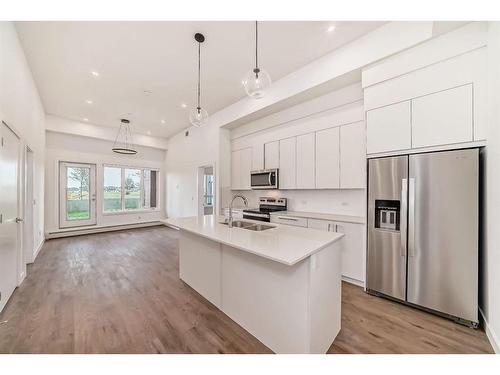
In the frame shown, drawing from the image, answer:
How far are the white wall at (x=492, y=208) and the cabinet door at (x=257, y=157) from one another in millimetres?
3413

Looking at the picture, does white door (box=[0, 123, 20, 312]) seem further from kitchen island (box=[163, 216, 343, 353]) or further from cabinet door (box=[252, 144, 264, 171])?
cabinet door (box=[252, 144, 264, 171])

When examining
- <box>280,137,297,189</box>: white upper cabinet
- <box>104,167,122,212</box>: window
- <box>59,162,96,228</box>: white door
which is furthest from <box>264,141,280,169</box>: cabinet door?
<box>59,162,96,228</box>: white door

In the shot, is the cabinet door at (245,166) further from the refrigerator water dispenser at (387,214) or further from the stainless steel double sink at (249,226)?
the refrigerator water dispenser at (387,214)

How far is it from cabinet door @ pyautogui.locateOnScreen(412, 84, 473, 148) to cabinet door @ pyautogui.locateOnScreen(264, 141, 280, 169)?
7.89 feet

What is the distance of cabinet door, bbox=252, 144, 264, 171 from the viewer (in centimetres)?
473

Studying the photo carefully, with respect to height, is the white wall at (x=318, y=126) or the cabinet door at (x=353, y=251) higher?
the white wall at (x=318, y=126)

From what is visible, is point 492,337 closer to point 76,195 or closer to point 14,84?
point 14,84

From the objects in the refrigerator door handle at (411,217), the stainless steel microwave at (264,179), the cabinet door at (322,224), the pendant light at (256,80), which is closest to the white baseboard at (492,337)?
the refrigerator door handle at (411,217)

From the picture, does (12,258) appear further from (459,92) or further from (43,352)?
(459,92)

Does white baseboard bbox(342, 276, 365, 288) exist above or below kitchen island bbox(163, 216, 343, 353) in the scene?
below

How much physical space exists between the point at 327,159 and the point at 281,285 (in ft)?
8.29

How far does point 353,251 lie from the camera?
2955 mm

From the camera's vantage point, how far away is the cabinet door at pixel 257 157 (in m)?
4.73
